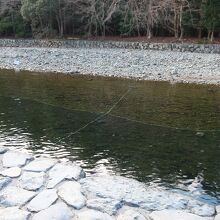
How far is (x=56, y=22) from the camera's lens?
30406 mm

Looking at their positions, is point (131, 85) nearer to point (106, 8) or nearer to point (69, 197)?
point (69, 197)

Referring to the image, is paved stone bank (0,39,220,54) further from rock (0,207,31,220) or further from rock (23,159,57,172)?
rock (0,207,31,220)

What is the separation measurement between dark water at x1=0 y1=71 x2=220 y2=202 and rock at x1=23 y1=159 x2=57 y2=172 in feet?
2.23

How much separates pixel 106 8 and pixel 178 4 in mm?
5027

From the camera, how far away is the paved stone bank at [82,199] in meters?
4.34

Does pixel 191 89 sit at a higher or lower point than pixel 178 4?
lower

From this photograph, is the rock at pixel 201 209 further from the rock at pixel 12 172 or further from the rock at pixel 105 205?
the rock at pixel 12 172

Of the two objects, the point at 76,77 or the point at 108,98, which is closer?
the point at 108,98

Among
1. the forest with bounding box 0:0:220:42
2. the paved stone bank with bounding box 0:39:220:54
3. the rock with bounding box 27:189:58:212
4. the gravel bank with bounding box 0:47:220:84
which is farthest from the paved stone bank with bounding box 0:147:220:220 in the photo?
the forest with bounding box 0:0:220:42

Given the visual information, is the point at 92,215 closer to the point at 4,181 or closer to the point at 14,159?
the point at 4,181

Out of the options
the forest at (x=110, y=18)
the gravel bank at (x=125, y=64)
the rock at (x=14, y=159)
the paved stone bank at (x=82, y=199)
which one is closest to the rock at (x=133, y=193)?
the paved stone bank at (x=82, y=199)

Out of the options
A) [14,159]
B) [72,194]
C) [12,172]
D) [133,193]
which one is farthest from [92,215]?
[14,159]

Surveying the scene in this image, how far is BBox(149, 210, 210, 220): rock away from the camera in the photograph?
14.2ft

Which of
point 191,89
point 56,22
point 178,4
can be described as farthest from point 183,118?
point 56,22
